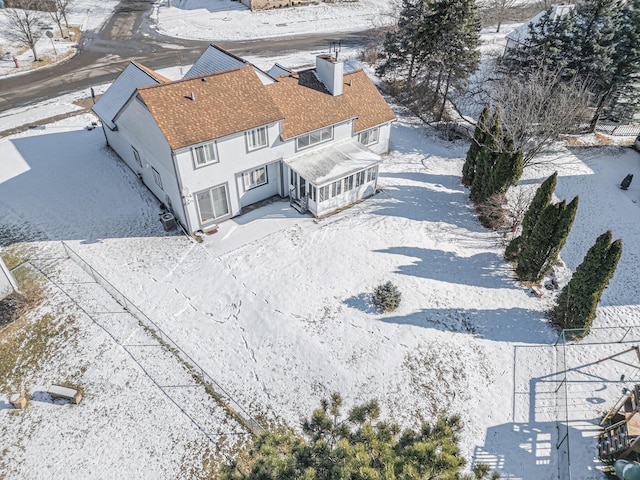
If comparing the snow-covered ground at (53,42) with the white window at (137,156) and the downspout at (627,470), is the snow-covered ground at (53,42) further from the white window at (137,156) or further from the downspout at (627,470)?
the downspout at (627,470)

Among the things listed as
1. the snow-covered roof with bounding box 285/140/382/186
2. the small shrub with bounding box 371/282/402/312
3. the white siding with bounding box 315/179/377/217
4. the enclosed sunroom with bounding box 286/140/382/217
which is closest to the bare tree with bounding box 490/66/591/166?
the snow-covered roof with bounding box 285/140/382/186

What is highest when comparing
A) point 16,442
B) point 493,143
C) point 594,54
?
point 594,54

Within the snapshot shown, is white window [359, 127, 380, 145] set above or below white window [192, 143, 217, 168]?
below

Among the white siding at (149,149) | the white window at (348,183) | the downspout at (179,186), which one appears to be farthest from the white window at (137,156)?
Result: the white window at (348,183)

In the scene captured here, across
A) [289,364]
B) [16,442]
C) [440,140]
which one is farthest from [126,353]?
[440,140]

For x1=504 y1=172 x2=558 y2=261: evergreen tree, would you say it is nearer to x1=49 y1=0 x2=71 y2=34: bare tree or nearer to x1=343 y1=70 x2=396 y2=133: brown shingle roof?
x1=343 y1=70 x2=396 y2=133: brown shingle roof

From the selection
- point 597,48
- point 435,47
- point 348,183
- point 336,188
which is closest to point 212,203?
point 336,188

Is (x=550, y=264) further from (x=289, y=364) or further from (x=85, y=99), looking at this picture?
(x=85, y=99)
